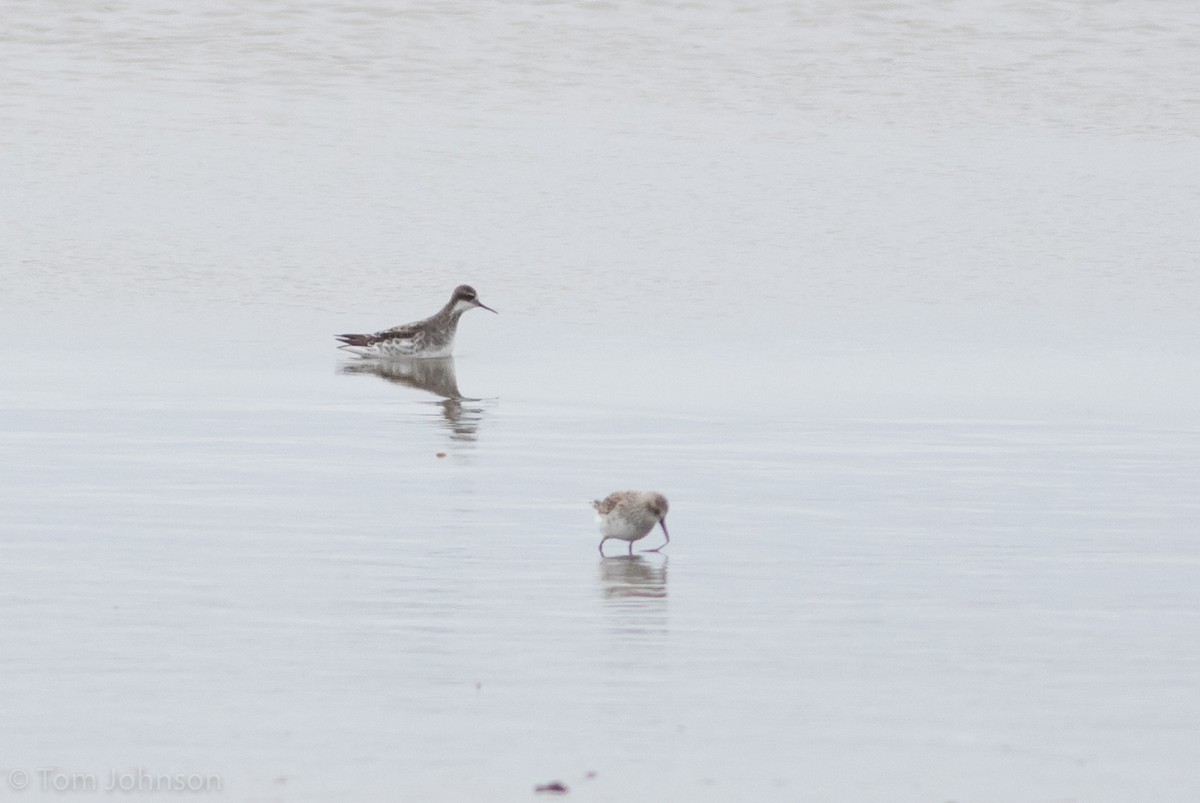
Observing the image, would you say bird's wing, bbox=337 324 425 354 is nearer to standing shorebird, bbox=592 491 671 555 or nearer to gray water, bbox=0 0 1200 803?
gray water, bbox=0 0 1200 803

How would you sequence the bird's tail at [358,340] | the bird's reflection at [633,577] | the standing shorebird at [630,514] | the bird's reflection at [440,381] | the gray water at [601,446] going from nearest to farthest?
1. the gray water at [601,446]
2. the bird's reflection at [633,577]
3. the standing shorebird at [630,514]
4. the bird's reflection at [440,381]
5. the bird's tail at [358,340]

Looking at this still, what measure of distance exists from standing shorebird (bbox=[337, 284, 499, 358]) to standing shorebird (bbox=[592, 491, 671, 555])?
9345mm

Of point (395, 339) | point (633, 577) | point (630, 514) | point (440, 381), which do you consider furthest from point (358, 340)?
point (633, 577)

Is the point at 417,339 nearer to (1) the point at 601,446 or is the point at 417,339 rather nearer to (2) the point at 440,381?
(2) the point at 440,381

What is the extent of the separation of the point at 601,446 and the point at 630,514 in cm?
369

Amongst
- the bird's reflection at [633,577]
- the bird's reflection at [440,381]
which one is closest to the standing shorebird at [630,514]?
the bird's reflection at [633,577]

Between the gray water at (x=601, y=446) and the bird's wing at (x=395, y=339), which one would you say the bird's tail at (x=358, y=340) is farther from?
the gray water at (x=601, y=446)

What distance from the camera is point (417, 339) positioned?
18859 millimetres

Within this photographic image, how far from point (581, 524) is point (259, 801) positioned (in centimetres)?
459

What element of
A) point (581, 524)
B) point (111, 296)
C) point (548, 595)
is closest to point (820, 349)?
point (111, 296)

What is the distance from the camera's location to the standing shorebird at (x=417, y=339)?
61.0ft

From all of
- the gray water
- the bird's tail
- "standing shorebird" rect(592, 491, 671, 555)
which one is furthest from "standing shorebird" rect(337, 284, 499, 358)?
"standing shorebird" rect(592, 491, 671, 555)

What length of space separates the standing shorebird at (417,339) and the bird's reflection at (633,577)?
942 centimetres

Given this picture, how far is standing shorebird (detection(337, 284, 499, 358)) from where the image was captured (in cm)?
1859
